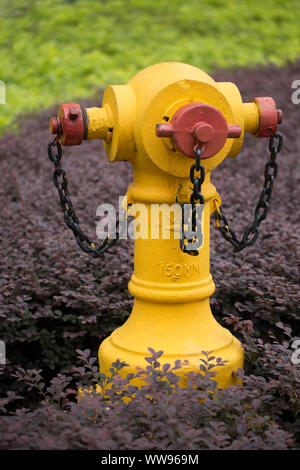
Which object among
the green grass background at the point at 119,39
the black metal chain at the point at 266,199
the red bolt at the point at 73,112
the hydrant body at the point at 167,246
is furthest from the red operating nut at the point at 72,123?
the green grass background at the point at 119,39

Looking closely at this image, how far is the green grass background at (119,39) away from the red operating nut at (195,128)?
6121 millimetres

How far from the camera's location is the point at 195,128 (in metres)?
2.23

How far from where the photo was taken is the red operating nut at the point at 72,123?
2381 mm

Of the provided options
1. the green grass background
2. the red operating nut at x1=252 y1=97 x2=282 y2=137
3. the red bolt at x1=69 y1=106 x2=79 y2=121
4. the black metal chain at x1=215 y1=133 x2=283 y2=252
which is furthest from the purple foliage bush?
the green grass background

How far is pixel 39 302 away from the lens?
10.7 feet

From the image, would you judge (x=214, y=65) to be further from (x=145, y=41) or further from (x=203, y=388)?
(x=203, y=388)

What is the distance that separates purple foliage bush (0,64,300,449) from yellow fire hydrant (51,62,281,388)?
0.38 ft

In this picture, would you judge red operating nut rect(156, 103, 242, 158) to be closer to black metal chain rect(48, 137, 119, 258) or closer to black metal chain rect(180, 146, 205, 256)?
black metal chain rect(180, 146, 205, 256)

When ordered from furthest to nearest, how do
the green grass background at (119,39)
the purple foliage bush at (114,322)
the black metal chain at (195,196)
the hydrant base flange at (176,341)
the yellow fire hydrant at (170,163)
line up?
the green grass background at (119,39) → the hydrant base flange at (176,341) → the yellow fire hydrant at (170,163) → the black metal chain at (195,196) → the purple foliage bush at (114,322)

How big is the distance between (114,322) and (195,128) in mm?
1192

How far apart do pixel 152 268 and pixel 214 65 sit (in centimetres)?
793

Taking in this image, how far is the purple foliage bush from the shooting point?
79.7 inches

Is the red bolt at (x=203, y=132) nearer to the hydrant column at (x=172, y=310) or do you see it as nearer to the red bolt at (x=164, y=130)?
the red bolt at (x=164, y=130)

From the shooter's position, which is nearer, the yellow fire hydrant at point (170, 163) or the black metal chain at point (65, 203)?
the yellow fire hydrant at point (170, 163)
